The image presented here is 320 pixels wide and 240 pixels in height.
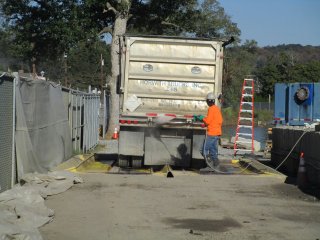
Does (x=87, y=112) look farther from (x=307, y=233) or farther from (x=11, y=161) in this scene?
(x=307, y=233)

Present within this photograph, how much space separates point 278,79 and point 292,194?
77568 mm

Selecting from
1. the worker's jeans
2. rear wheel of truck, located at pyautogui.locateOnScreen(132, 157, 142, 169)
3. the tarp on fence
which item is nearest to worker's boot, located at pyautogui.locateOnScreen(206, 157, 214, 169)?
the worker's jeans

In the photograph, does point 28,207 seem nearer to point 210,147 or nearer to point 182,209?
point 182,209

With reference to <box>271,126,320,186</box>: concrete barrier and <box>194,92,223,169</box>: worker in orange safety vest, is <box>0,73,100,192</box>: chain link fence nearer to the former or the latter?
<box>194,92,223,169</box>: worker in orange safety vest

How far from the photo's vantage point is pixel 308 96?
2075 centimetres

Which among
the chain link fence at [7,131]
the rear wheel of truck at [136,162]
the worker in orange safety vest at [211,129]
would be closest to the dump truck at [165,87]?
the rear wheel of truck at [136,162]

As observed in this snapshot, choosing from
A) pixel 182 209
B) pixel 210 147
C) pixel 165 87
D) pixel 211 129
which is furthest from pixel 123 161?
pixel 182 209

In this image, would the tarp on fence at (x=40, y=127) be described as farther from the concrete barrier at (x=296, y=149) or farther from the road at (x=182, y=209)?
the concrete barrier at (x=296, y=149)

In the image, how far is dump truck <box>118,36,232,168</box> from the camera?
14633 mm

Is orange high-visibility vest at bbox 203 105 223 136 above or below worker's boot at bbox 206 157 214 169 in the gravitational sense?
above

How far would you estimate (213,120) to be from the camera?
13.9 m

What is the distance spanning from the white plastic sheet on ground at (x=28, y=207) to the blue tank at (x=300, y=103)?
11.8m

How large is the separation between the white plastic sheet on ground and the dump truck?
372 centimetres

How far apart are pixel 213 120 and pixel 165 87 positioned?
5.72ft
